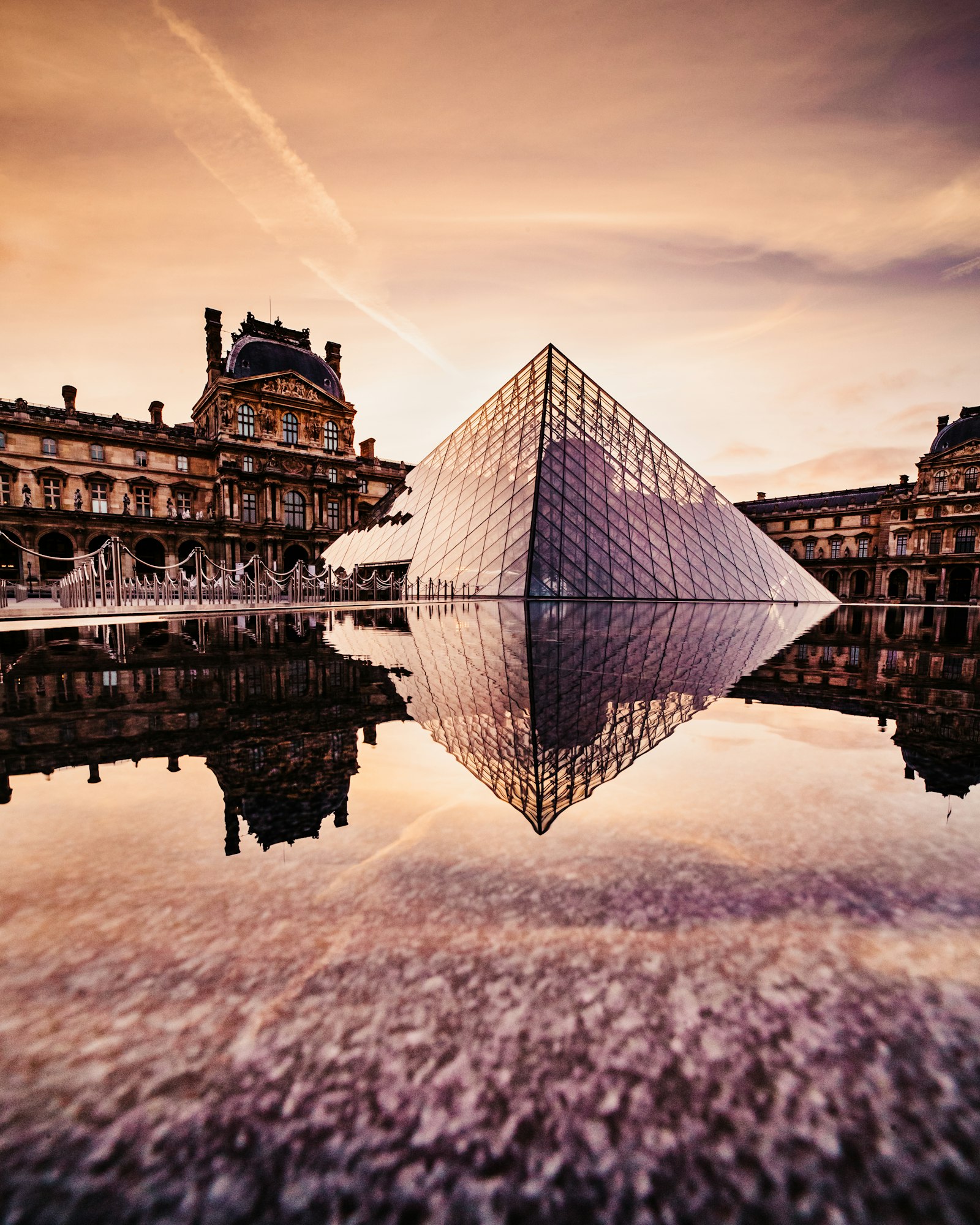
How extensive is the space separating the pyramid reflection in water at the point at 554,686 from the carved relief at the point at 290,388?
3692 cm

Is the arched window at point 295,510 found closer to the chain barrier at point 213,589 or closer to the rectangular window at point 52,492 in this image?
the chain barrier at point 213,589

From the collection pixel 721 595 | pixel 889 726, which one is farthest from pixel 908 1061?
pixel 721 595

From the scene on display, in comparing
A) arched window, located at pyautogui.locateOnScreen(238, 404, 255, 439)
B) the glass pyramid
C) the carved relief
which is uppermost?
the carved relief

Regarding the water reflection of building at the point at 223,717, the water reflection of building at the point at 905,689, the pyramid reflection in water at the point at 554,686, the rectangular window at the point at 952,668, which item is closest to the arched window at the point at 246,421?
the pyramid reflection in water at the point at 554,686

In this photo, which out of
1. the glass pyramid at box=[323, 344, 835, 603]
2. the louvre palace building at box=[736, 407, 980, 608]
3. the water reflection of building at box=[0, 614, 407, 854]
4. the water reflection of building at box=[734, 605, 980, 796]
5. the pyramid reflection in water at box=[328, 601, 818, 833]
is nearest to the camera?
the water reflection of building at box=[0, 614, 407, 854]

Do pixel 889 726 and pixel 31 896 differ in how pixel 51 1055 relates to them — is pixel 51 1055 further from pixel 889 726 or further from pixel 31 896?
pixel 889 726

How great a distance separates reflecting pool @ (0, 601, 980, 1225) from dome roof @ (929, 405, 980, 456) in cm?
6693

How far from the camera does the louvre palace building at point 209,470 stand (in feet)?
120

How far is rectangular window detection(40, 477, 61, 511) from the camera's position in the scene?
3697 cm

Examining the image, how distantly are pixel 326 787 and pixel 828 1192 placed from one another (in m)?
2.31

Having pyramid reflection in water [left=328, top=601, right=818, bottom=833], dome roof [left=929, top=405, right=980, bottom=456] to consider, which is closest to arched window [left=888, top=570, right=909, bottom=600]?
dome roof [left=929, top=405, right=980, bottom=456]

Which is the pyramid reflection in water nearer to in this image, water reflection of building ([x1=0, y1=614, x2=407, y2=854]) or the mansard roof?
water reflection of building ([x1=0, y1=614, x2=407, y2=854])

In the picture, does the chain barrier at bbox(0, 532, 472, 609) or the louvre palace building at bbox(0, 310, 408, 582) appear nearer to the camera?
→ the chain barrier at bbox(0, 532, 472, 609)

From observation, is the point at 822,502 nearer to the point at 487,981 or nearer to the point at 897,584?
the point at 897,584
